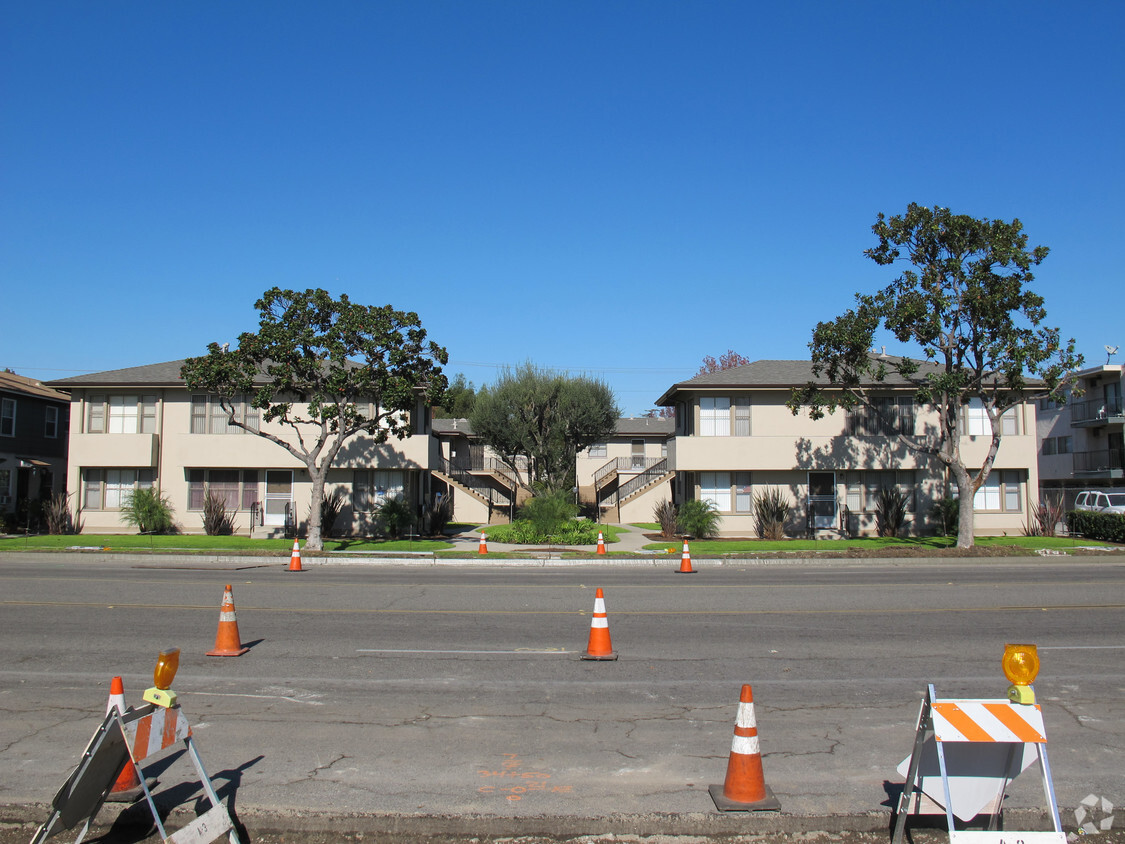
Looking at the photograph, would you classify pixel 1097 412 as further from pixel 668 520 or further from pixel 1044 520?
pixel 668 520

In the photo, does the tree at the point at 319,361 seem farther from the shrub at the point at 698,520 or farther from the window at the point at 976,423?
the window at the point at 976,423

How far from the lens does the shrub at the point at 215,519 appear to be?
3225 centimetres

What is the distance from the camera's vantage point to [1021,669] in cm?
460

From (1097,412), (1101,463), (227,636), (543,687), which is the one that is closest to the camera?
(543,687)

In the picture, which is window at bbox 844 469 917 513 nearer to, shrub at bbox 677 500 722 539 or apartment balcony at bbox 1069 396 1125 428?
shrub at bbox 677 500 722 539

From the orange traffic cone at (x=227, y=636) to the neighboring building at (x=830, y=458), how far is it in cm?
2548

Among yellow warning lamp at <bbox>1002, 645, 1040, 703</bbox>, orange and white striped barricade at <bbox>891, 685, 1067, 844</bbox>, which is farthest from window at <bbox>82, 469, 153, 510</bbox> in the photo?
yellow warning lamp at <bbox>1002, 645, 1040, 703</bbox>

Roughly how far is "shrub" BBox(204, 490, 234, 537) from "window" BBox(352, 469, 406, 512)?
462 centimetres

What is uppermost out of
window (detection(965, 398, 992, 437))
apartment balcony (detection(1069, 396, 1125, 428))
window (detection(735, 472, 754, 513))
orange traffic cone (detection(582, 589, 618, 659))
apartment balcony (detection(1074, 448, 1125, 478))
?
apartment balcony (detection(1069, 396, 1125, 428))

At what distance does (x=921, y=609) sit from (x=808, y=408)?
68.4 ft

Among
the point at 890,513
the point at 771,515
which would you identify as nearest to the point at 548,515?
the point at 771,515

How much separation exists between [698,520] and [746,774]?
26554 millimetres

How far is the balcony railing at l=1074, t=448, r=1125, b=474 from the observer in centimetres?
4616

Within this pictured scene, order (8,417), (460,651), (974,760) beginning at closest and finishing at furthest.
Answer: (974,760)
(460,651)
(8,417)
